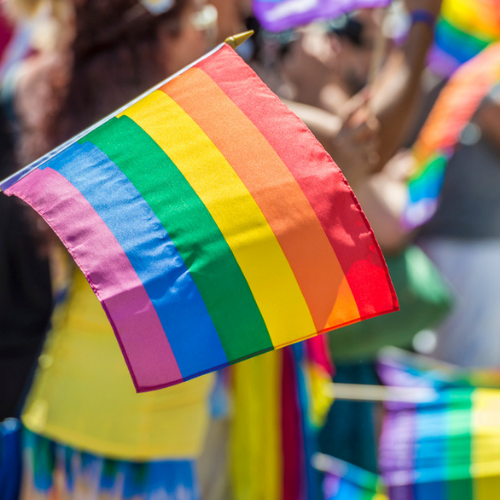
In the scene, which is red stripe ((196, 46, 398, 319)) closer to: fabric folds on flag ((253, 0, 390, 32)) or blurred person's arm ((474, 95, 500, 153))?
fabric folds on flag ((253, 0, 390, 32))

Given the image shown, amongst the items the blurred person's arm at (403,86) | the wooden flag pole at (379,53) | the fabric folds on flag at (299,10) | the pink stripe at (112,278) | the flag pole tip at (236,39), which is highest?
the fabric folds on flag at (299,10)

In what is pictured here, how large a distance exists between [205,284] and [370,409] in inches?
50.3

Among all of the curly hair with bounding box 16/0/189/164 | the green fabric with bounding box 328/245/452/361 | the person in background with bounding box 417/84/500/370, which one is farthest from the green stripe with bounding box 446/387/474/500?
the curly hair with bounding box 16/0/189/164

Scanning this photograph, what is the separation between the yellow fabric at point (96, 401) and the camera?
1.28 m

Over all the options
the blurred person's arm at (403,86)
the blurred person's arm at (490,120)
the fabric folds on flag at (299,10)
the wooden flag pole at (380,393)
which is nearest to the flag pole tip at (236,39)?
the blurred person's arm at (403,86)

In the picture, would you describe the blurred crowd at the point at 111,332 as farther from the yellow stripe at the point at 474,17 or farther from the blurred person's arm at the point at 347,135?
the yellow stripe at the point at 474,17

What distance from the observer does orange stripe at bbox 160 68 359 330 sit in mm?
833

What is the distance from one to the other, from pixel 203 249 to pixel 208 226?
28 millimetres

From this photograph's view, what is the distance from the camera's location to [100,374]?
128 cm

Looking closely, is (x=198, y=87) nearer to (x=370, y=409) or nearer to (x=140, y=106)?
(x=140, y=106)

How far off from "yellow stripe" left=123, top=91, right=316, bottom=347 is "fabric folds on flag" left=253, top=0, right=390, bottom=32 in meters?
0.87

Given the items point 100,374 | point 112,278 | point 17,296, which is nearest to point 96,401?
point 100,374

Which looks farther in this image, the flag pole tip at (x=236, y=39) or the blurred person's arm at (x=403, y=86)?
the blurred person's arm at (x=403, y=86)

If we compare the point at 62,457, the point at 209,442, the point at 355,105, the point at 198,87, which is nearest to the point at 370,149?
the point at 355,105
